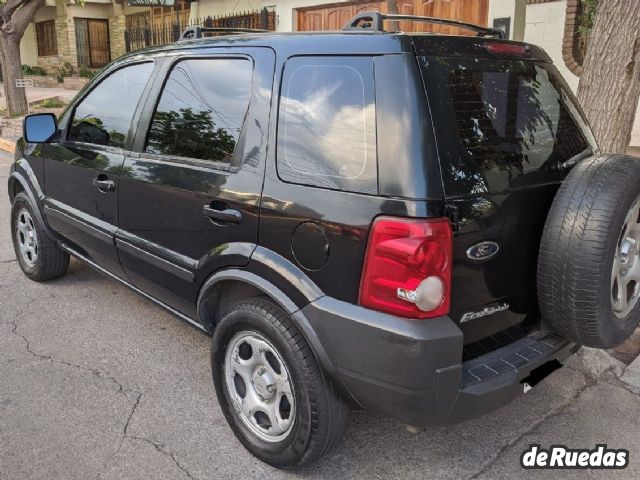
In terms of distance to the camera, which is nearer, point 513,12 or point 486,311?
point 486,311

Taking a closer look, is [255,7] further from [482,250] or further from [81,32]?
[81,32]

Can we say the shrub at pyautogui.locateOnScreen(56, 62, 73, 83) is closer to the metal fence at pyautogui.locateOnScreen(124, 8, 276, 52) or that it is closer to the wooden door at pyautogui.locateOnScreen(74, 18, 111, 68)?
the wooden door at pyautogui.locateOnScreen(74, 18, 111, 68)

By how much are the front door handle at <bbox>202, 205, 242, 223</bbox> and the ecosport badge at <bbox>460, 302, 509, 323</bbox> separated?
41.0 inches

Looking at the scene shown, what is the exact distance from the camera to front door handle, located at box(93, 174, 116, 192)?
340 centimetres

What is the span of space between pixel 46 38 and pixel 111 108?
26.0 meters

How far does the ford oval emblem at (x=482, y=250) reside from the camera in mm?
2162

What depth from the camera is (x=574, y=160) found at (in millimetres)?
2713

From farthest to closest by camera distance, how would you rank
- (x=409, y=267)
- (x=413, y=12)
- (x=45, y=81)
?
(x=45, y=81)
(x=413, y=12)
(x=409, y=267)

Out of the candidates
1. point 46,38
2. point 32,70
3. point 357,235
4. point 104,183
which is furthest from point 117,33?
point 357,235

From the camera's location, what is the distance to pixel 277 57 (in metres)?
2.53

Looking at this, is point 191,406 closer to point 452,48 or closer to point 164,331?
point 164,331

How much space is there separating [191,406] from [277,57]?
181 cm

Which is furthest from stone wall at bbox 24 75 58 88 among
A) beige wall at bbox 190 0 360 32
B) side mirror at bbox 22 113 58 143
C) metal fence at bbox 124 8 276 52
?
side mirror at bbox 22 113 58 143

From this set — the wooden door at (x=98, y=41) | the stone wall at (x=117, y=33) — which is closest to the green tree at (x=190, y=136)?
the stone wall at (x=117, y=33)
